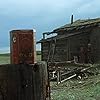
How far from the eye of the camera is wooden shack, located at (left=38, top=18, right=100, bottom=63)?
27.0 meters

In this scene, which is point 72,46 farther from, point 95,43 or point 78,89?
point 78,89

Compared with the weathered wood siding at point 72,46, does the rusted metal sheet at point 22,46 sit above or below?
below

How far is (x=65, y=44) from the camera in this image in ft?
97.3

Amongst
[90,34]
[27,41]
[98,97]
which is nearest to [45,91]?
[27,41]

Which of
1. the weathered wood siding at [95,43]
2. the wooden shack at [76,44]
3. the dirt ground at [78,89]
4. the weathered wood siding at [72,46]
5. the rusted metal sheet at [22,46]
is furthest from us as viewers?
the weathered wood siding at [72,46]

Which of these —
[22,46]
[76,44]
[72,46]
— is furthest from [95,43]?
[22,46]

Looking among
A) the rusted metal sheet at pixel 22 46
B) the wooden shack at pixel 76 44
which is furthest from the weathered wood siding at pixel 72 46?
the rusted metal sheet at pixel 22 46

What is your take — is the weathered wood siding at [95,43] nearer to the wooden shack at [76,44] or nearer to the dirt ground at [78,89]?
the wooden shack at [76,44]

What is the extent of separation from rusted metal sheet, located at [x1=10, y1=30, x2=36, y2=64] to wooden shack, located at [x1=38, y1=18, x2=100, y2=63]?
81.1 feet

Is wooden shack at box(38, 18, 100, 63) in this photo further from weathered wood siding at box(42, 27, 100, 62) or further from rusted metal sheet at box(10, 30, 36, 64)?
rusted metal sheet at box(10, 30, 36, 64)

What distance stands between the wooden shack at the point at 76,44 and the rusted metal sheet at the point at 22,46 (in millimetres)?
24732

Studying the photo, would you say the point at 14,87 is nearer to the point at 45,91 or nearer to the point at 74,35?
the point at 45,91

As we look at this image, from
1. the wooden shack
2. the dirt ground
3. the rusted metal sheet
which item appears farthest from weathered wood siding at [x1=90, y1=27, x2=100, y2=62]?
the rusted metal sheet

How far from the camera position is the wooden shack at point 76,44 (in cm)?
2703
